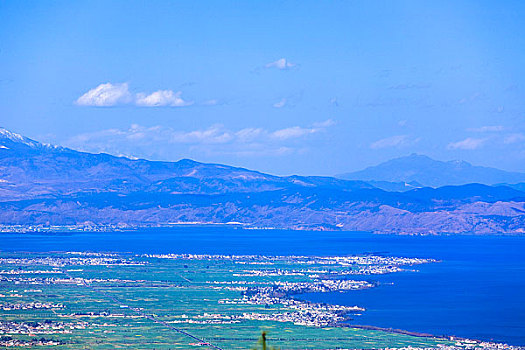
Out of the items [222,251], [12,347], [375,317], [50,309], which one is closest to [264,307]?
[375,317]

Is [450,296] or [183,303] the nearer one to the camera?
[183,303]

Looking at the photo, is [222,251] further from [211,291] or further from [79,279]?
[211,291]

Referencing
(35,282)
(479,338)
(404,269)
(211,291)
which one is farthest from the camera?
(404,269)

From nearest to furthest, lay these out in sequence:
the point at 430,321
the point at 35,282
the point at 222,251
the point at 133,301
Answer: the point at 430,321 < the point at 133,301 < the point at 35,282 < the point at 222,251

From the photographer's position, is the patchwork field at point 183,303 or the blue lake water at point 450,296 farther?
the blue lake water at point 450,296

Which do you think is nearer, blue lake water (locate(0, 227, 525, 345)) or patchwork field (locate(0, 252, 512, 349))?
patchwork field (locate(0, 252, 512, 349))

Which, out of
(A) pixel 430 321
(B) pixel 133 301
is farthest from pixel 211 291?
(A) pixel 430 321

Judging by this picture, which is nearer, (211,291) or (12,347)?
(12,347)

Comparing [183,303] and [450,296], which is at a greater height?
[450,296]

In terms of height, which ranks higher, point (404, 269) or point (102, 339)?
point (404, 269)
